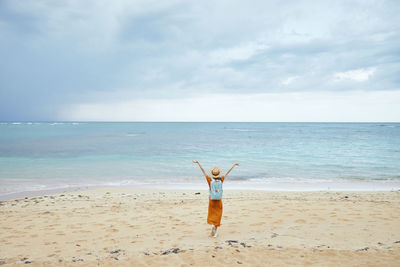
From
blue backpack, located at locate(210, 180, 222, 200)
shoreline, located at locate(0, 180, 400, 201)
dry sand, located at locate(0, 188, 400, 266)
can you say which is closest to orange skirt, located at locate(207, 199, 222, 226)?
blue backpack, located at locate(210, 180, 222, 200)

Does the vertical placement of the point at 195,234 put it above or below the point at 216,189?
below

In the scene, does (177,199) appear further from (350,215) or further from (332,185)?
(332,185)

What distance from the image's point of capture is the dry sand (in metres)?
4.99

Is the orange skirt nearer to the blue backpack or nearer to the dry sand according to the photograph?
the blue backpack

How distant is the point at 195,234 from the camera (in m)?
6.44

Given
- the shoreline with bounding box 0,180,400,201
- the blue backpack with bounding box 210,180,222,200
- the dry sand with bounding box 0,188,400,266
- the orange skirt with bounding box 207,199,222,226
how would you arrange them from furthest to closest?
the shoreline with bounding box 0,180,400,201, the orange skirt with bounding box 207,199,222,226, the blue backpack with bounding box 210,180,222,200, the dry sand with bounding box 0,188,400,266

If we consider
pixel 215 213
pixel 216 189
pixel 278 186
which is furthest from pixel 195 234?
pixel 278 186

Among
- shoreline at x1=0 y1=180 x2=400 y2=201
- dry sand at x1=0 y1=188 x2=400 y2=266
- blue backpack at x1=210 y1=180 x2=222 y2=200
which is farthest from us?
shoreline at x1=0 y1=180 x2=400 y2=201

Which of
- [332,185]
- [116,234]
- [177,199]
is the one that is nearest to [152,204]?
[177,199]

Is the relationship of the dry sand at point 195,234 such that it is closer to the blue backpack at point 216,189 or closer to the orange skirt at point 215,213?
the orange skirt at point 215,213

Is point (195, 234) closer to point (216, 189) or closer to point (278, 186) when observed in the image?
point (216, 189)

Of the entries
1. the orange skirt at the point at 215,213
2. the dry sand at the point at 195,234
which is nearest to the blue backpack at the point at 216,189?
the orange skirt at the point at 215,213

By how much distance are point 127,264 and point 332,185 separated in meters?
14.1

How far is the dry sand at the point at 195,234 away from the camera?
4.99m
